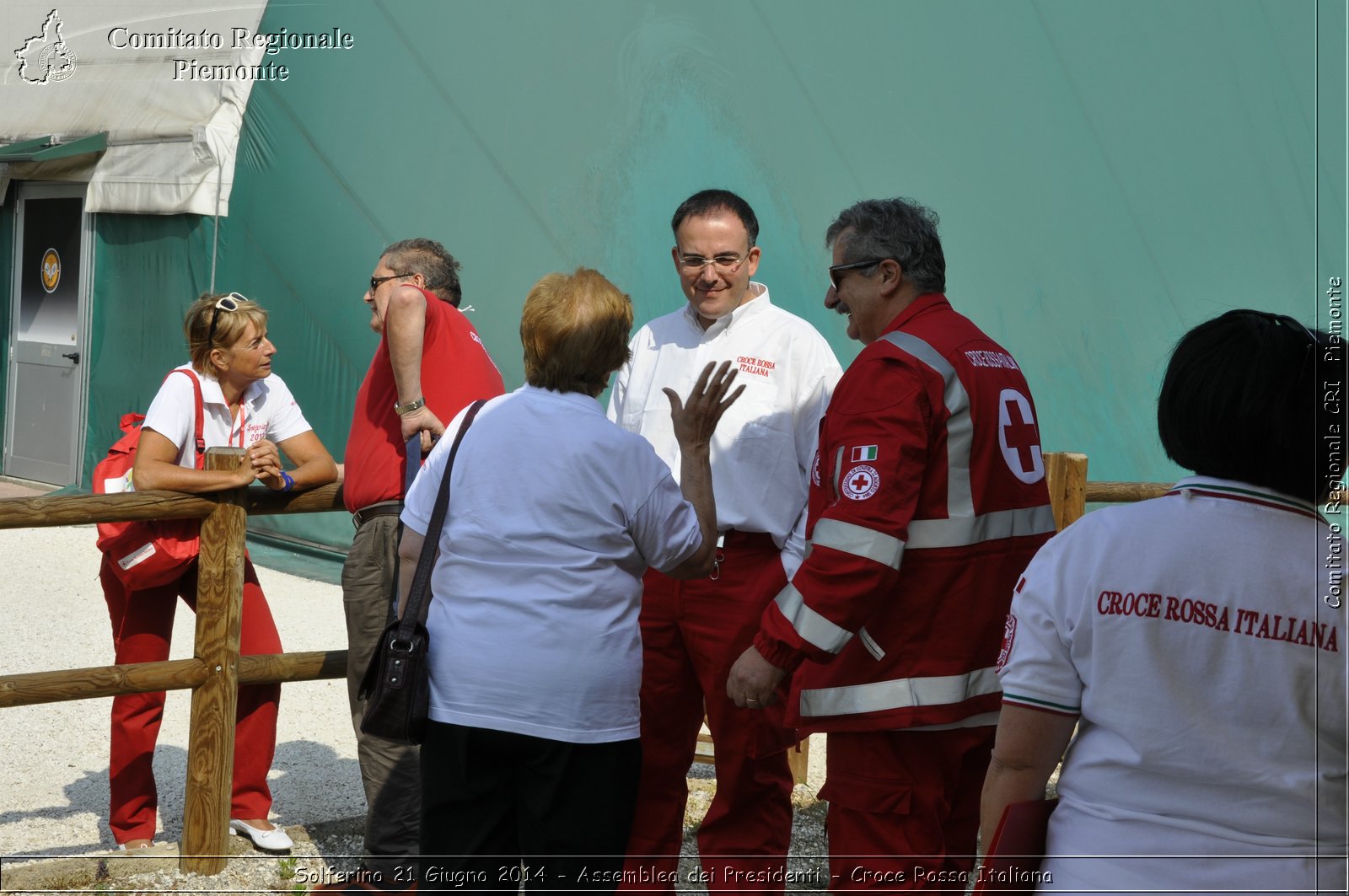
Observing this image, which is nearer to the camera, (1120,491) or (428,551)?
(428,551)

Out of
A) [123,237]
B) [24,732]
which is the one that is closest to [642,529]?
[24,732]

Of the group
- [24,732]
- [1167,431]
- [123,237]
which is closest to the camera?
[1167,431]

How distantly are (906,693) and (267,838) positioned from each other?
7.02 ft

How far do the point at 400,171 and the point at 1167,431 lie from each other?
7.15 meters

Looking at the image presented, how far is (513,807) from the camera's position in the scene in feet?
7.95

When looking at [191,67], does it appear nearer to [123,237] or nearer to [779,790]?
[123,237]

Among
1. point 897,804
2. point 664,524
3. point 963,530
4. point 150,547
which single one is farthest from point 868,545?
point 150,547

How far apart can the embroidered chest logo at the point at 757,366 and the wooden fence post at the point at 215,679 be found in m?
1.42

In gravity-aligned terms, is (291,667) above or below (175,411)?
below

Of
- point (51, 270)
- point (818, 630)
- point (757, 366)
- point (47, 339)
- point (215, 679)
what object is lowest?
point (215, 679)

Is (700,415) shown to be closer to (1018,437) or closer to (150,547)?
(1018,437)

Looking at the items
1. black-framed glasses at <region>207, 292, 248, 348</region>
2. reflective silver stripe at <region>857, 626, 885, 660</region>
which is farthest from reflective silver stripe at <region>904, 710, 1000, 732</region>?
black-framed glasses at <region>207, 292, 248, 348</region>

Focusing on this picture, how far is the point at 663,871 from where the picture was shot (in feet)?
10.8

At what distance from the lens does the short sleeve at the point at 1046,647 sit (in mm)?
1641
